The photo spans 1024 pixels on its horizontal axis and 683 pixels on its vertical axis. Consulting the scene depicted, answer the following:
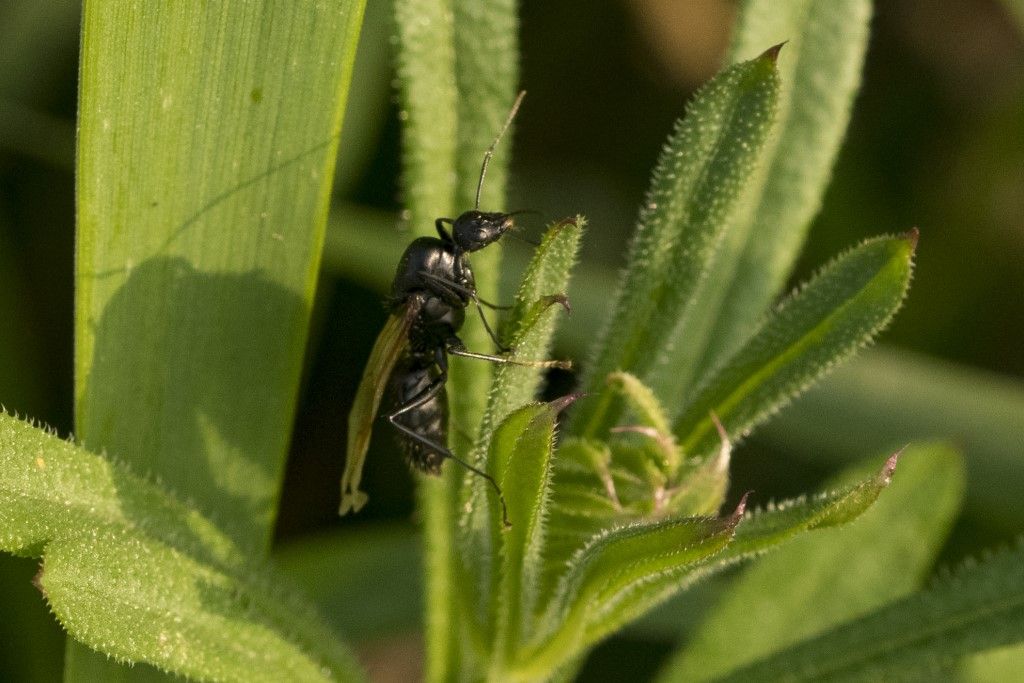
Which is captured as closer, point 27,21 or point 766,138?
point 766,138

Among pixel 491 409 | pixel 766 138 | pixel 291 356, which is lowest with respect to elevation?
pixel 291 356

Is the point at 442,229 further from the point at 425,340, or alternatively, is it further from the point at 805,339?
the point at 805,339

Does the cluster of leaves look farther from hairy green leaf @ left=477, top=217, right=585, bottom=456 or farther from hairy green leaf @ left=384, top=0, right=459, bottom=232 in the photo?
hairy green leaf @ left=384, top=0, right=459, bottom=232

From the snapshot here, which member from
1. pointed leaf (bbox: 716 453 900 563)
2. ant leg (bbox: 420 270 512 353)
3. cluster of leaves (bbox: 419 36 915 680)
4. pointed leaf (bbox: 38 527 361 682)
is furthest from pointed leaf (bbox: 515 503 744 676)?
ant leg (bbox: 420 270 512 353)

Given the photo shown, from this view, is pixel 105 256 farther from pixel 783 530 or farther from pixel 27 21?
pixel 27 21

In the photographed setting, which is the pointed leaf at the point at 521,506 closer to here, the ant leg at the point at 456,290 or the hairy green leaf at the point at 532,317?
the hairy green leaf at the point at 532,317

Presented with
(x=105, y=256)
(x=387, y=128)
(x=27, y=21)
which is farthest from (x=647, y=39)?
(x=105, y=256)

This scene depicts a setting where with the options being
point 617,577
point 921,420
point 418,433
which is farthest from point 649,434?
point 921,420
